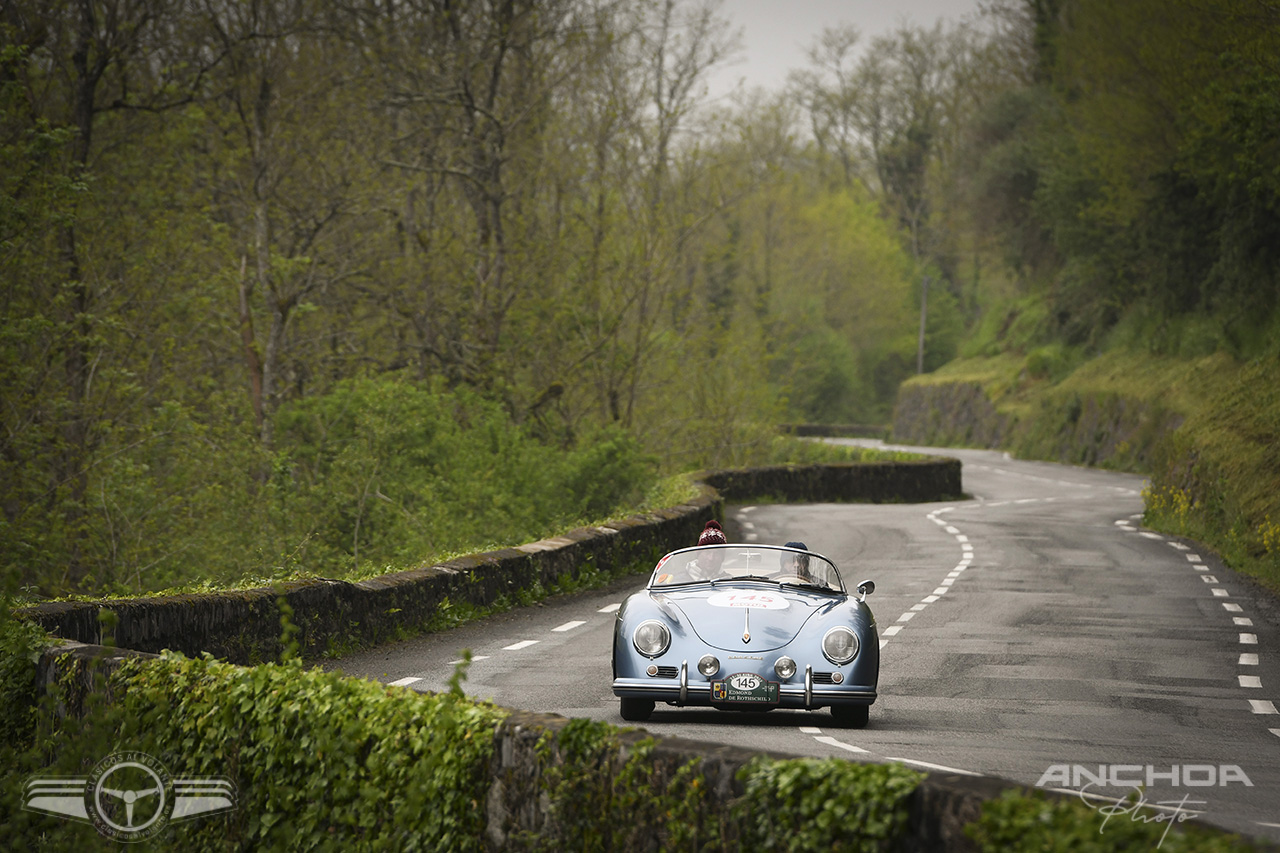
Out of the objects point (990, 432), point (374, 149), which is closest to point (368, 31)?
point (374, 149)

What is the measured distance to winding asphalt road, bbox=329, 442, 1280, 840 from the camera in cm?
937

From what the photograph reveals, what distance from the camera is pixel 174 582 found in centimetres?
2320


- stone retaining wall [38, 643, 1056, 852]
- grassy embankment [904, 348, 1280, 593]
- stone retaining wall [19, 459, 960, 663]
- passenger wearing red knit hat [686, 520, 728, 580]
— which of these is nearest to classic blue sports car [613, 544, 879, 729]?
passenger wearing red knit hat [686, 520, 728, 580]

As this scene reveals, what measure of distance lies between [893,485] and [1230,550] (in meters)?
17.8

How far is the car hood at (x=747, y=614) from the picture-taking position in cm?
1074

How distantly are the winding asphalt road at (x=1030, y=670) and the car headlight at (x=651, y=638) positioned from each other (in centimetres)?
54

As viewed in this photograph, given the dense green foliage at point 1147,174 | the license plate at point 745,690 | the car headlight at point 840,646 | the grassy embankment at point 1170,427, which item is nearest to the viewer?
the license plate at point 745,690

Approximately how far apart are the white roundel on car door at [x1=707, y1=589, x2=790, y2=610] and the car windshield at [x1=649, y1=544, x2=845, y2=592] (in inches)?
19.1

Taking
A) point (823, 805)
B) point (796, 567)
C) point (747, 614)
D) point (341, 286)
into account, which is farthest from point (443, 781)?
point (341, 286)

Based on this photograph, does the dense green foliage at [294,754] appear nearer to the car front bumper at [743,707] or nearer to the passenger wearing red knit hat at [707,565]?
the car front bumper at [743,707]

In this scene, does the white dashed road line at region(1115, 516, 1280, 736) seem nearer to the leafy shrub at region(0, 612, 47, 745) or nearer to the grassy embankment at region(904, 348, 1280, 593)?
the grassy embankment at region(904, 348, 1280, 593)

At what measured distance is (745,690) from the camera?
34.6ft

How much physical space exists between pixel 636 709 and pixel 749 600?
1.19 meters

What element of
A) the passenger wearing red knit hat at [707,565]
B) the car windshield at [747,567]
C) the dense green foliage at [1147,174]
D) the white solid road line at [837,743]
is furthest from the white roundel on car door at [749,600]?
the dense green foliage at [1147,174]
